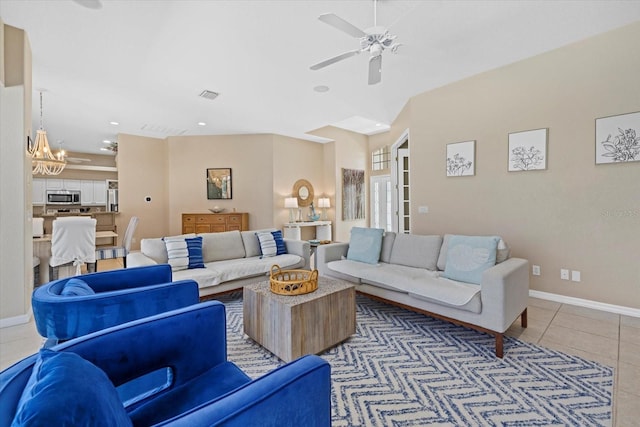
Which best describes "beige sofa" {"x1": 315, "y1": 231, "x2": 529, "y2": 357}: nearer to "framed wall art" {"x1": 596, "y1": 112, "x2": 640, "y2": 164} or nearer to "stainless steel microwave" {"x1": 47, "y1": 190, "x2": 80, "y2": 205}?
"framed wall art" {"x1": 596, "y1": 112, "x2": 640, "y2": 164}

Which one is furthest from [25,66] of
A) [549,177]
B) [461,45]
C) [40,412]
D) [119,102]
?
[549,177]

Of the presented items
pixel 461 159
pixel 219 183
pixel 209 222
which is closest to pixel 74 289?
pixel 461 159

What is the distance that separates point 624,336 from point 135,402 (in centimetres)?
358

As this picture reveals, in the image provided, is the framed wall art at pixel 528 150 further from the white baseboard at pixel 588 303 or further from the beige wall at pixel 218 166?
the beige wall at pixel 218 166

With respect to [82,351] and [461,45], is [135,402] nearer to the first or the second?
[82,351]

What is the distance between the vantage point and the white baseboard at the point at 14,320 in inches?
112

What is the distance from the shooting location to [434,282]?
2.63 m

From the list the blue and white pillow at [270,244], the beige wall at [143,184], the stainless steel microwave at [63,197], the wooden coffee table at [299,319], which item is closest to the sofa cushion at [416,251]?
the wooden coffee table at [299,319]

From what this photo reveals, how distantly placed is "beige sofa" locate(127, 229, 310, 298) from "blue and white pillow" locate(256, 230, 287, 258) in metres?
0.08

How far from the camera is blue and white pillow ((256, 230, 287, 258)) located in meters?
4.04

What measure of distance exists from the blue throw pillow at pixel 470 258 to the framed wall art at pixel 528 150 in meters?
1.49

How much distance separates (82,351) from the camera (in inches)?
42.2

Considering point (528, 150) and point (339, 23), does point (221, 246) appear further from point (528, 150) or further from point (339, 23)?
point (528, 150)

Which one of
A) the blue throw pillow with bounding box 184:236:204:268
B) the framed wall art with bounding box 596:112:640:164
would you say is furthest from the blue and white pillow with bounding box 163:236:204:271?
the framed wall art with bounding box 596:112:640:164
